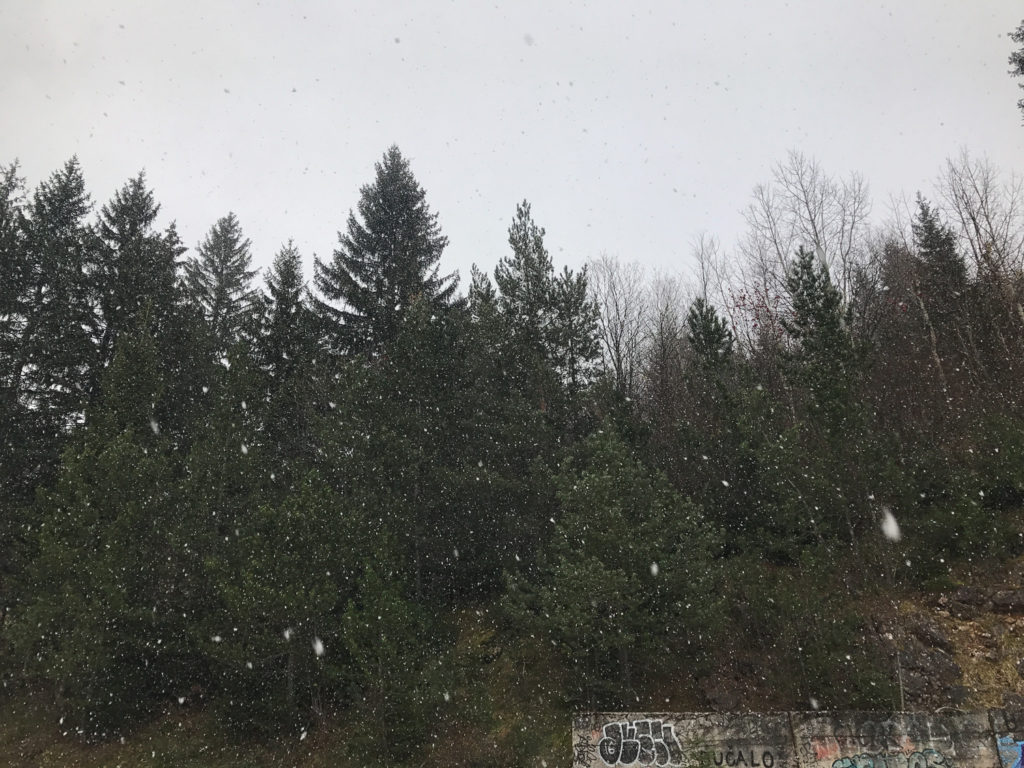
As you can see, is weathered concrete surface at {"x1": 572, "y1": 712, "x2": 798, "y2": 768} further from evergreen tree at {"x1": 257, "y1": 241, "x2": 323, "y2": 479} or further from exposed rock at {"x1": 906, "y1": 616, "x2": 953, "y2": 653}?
evergreen tree at {"x1": 257, "y1": 241, "x2": 323, "y2": 479}

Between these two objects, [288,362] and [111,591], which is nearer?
[111,591]

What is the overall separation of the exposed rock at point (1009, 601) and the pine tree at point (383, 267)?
56.9ft

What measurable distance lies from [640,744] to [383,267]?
19.8 m

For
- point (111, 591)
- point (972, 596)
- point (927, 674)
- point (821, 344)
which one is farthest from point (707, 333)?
point (111, 591)

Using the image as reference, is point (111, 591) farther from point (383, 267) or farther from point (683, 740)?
point (383, 267)

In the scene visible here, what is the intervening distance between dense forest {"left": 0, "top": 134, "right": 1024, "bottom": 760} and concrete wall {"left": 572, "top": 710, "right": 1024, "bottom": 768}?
1.32 m

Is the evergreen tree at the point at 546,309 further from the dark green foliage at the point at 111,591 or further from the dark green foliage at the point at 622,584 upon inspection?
the dark green foliage at the point at 111,591

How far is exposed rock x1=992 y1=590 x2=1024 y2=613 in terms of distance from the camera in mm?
11289

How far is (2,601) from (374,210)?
18307mm

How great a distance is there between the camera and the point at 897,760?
8188 mm

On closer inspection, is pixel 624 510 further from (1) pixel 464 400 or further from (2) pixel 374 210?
(2) pixel 374 210

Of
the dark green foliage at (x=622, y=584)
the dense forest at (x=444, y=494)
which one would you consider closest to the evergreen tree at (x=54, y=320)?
the dense forest at (x=444, y=494)

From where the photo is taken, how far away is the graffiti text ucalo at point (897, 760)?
8078mm

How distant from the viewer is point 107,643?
42.0 ft
